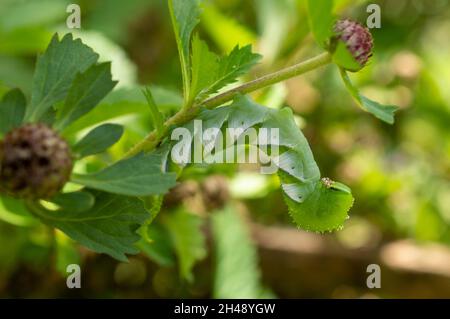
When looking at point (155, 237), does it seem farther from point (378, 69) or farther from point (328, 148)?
point (378, 69)

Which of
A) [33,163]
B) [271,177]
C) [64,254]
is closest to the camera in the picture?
[33,163]

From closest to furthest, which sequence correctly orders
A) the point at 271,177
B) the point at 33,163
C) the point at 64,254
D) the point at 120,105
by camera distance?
the point at 33,163
the point at 120,105
the point at 64,254
the point at 271,177

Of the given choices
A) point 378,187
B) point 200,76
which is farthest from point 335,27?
point 378,187

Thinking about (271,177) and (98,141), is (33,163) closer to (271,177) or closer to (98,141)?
(98,141)

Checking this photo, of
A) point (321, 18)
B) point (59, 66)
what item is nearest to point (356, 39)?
point (321, 18)

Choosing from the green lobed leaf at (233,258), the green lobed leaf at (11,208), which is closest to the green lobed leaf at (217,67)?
the green lobed leaf at (11,208)

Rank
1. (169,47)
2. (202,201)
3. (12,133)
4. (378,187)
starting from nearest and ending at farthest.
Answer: (12,133), (202,201), (378,187), (169,47)

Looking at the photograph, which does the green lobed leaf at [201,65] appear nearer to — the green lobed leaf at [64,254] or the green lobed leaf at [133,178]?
the green lobed leaf at [133,178]

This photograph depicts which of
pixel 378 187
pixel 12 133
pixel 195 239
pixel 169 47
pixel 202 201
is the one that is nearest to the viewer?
pixel 12 133
